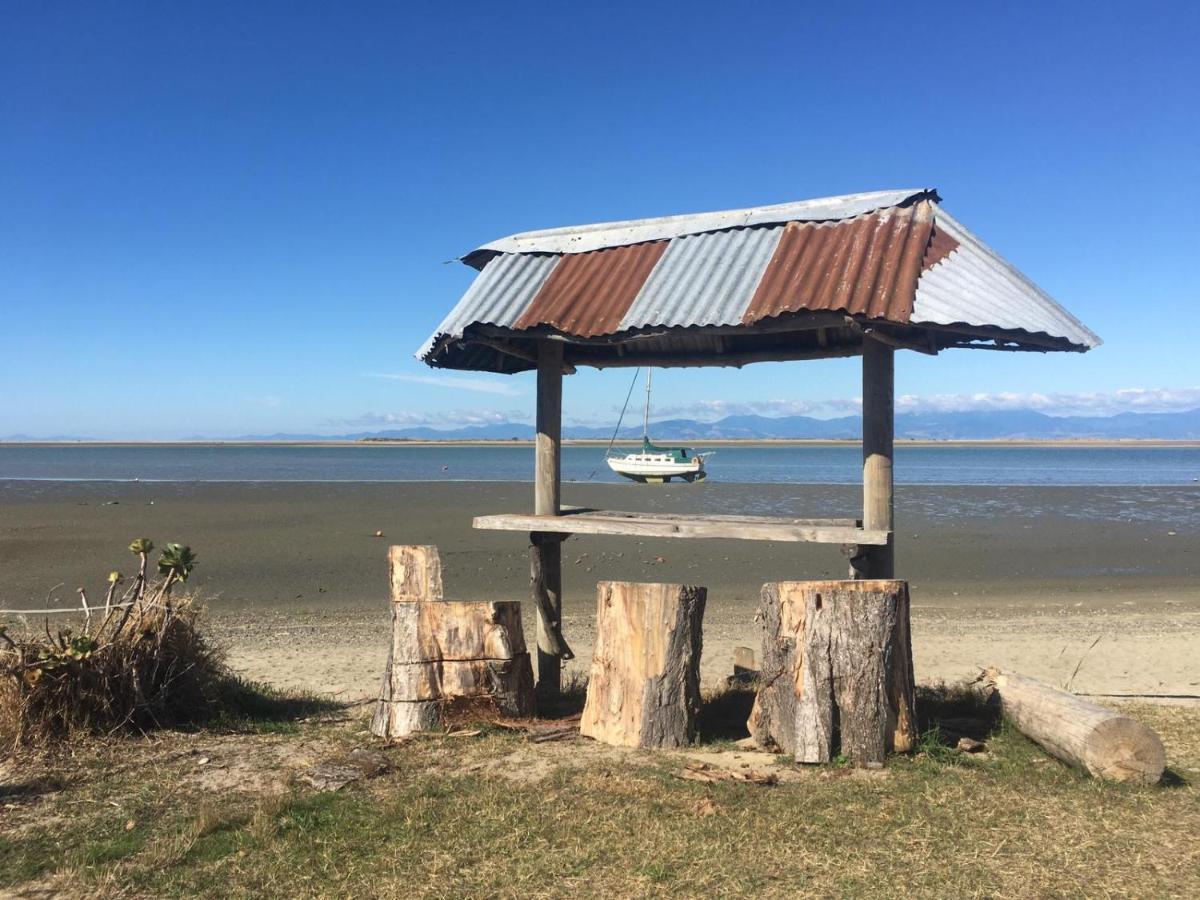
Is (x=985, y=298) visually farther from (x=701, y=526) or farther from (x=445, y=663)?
(x=445, y=663)

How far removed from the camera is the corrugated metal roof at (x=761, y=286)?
6.10m

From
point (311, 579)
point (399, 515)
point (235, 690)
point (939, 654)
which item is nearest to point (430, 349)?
point (235, 690)

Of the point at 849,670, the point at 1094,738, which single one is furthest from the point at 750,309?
the point at 1094,738

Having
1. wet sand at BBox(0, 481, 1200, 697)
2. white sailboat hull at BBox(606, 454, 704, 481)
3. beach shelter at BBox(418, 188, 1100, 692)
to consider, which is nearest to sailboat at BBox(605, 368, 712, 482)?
white sailboat hull at BBox(606, 454, 704, 481)

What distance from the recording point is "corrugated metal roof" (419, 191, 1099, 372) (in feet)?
20.0

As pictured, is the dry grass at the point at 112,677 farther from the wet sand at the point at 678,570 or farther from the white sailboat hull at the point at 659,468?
the white sailboat hull at the point at 659,468

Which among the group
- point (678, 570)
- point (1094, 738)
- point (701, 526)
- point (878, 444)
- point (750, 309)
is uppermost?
point (750, 309)

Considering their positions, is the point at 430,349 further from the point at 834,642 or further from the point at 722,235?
the point at 834,642

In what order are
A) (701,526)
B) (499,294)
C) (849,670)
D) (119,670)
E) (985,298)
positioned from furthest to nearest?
(499,294)
(701,526)
(119,670)
(985,298)
(849,670)

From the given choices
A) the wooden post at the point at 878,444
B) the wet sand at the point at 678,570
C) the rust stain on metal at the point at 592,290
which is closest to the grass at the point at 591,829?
the wooden post at the point at 878,444

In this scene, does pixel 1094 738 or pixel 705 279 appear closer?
pixel 1094 738

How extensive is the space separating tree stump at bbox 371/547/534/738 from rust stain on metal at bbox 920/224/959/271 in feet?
12.7

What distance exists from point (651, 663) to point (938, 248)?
3563 mm

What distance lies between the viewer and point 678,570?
1742cm
